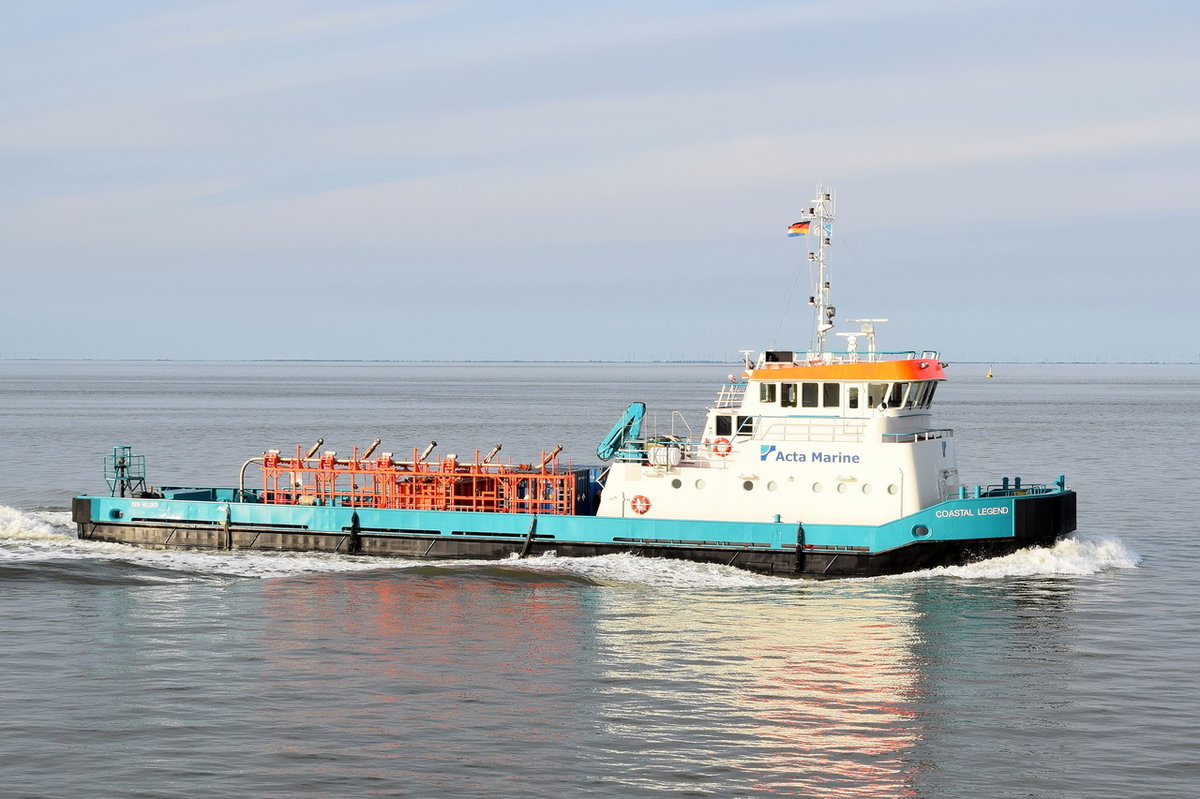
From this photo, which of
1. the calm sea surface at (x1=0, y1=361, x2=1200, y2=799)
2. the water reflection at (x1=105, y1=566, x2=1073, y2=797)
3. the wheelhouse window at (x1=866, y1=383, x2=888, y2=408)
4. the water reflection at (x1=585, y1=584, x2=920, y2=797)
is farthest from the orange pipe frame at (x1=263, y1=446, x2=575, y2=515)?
the wheelhouse window at (x1=866, y1=383, x2=888, y2=408)

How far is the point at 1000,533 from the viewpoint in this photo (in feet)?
95.3

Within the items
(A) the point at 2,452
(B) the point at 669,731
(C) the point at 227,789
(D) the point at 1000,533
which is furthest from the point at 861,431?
(A) the point at 2,452

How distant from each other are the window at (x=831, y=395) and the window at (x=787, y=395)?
68cm

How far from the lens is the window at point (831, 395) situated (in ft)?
98.2

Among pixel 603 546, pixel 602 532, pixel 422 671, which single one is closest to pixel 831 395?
pixel 602 532

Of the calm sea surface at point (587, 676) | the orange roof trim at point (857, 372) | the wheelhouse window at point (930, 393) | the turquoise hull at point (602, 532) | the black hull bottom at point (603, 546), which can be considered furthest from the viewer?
the wheelhouse window at point (930, 393)

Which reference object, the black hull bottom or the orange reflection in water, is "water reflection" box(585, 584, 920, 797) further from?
the orange reflection in water

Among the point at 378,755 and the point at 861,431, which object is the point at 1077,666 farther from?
the point at 378,755

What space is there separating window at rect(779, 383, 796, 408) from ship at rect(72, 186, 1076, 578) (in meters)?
0.03

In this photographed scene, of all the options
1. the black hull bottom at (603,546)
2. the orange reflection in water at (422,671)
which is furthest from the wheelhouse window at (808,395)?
the orange reflection in water at (422,671)

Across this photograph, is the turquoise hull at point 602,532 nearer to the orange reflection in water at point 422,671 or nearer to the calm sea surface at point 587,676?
the calm sea surface at point 587,676

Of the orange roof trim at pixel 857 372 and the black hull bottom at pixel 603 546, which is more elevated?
the orange roof trim at pixel 857 372

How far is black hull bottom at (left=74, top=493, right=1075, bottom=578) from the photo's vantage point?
29016 millimetres

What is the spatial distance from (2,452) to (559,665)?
53.8 meters
